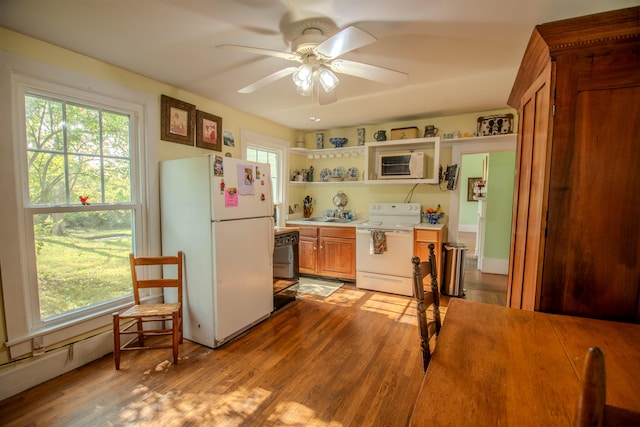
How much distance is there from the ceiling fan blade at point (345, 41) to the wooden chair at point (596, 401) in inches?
53.5

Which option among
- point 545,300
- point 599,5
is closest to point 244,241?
point 545,300

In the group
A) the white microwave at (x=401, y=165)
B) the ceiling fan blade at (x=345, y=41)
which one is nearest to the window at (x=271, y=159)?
the white microwave at (x=401, y=165)

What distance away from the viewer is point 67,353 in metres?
2.04

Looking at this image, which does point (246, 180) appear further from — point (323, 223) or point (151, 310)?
point (323, 223)

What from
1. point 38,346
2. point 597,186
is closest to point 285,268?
point 38,346

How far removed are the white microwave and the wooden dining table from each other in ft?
8.58

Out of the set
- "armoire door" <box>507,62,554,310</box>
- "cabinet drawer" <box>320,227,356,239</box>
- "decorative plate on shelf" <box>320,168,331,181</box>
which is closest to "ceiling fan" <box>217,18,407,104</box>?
"armoire door" <box>507,62,554,310</box>

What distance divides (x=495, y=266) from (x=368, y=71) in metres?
4.03

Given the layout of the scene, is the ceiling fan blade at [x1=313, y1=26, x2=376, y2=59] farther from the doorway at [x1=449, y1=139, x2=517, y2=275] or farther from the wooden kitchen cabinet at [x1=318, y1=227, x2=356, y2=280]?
the doorway at [x1=449, y1=139, x2=517, y2=275]

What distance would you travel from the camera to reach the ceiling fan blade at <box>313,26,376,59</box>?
1288 millimetres

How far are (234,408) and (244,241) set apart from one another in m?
1.29

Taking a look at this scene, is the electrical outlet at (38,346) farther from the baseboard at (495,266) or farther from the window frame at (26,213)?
the baseboard at (495,266)

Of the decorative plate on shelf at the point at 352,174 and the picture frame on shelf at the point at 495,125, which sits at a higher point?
the picture frame on shelf at the point at 495,125

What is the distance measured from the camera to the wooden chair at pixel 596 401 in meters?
0.42
